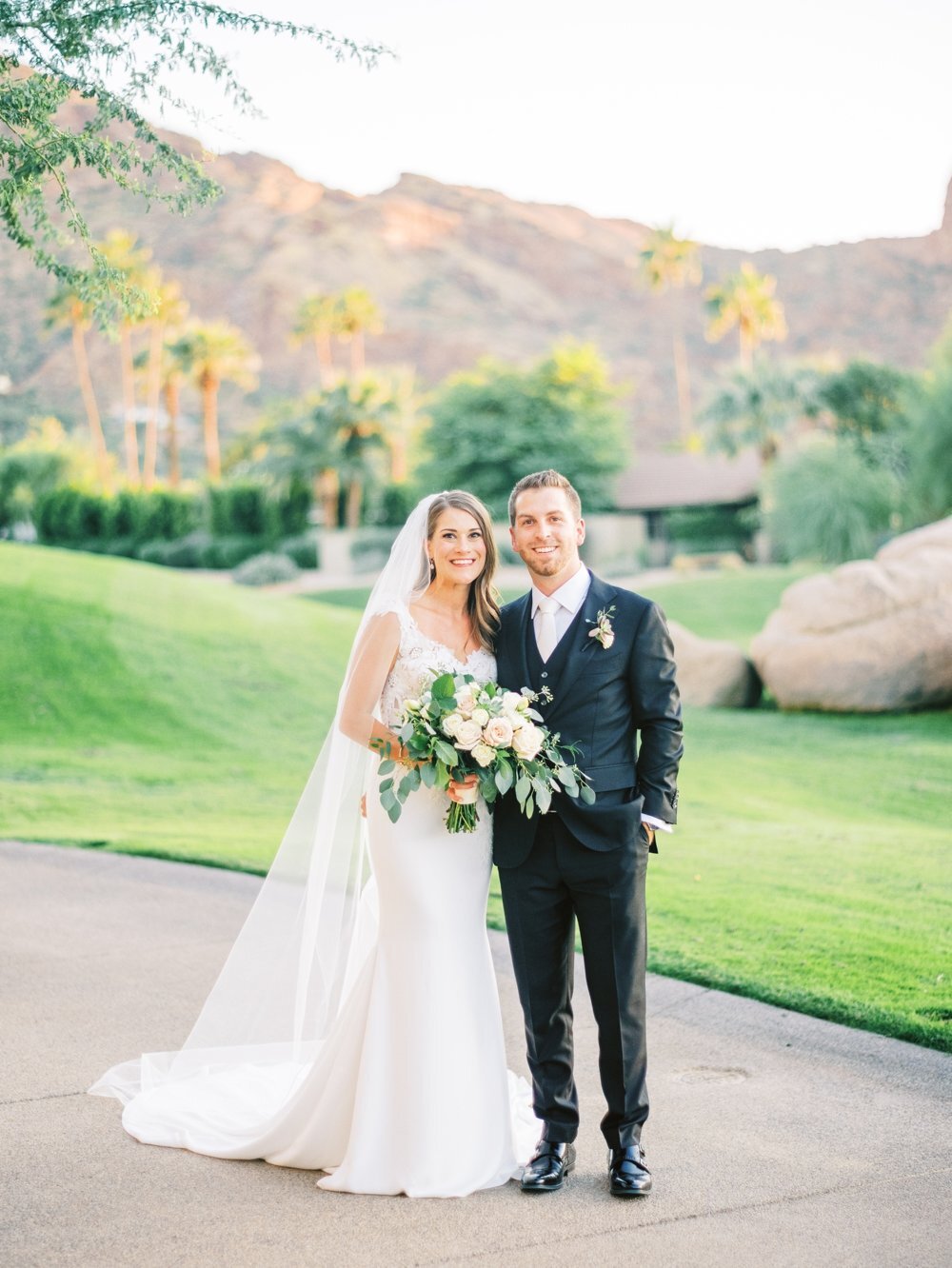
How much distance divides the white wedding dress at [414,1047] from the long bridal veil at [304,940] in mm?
328

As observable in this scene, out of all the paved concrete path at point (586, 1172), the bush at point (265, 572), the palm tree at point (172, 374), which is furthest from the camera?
the palm tree at point (172, 374)

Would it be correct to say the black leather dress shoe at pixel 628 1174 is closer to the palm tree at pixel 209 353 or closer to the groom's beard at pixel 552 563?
the groom's beard at pixel 552 563

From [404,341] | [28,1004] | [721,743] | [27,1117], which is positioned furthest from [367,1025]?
[404,341]

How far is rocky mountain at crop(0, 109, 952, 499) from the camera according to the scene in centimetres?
13888

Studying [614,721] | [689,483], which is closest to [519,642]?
[614,721]

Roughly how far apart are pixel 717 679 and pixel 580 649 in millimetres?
17301

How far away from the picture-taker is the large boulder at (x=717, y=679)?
21.5m

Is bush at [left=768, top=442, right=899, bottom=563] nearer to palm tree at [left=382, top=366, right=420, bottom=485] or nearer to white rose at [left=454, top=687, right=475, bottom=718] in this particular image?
palm tree at [left=382, top=366, right=420, bottom=485]

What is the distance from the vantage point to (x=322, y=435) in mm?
56094

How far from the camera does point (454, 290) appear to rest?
157 meters

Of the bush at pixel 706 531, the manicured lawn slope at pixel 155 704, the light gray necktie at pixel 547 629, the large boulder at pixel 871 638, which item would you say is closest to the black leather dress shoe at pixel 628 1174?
the light gray necktie at pixel 547 629

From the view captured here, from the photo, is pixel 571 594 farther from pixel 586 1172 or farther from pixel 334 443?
pixel 334 443

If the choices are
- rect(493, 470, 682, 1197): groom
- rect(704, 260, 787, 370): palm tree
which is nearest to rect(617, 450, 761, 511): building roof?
rect(704, 260, 787, 370): palm tree

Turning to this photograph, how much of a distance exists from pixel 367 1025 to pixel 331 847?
82 centimetres
